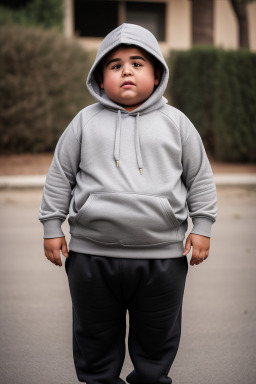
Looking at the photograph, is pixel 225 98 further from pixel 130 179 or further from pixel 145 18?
pixel 130 179

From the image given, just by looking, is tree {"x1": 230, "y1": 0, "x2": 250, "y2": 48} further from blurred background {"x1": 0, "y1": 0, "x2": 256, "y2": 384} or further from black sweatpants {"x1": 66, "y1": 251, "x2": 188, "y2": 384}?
black sweatpants {"x1": 66, "y1": 251, "x2": 188, "y2": 384}

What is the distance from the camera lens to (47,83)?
1445 cm

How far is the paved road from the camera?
358cm

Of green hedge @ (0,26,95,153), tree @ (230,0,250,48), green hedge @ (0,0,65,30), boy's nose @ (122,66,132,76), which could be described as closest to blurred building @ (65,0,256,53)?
tree @ (230,0,250,48)

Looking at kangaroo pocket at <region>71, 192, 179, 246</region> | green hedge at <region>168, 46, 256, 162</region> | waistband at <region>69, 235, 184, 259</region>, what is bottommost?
green hedge at <region>168, 46, 256, 162</region>

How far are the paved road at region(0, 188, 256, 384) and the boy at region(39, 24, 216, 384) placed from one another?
0.70m

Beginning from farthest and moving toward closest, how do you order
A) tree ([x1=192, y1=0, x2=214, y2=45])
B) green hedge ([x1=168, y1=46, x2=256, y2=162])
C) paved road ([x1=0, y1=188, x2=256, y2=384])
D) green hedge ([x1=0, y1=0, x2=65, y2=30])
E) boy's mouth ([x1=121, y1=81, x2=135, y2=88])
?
tree ([x1=192, y1=0, x2=214, y2=45])
green hedge ([x1=0, y1=0, x2=65, y2=30])
green hedge ([x1=168, y1=46, x2=256, y2=162])
paved road ([x1=0, y1=188, x2=256, y2=384])
boy's mouth ([x1=121, y1=81, x2=135, y2=88])

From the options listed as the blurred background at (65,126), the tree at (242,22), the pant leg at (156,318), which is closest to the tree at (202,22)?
the blurred background at (65,126)

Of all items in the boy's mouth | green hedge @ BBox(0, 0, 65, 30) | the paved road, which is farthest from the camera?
green hedge @ BBox(0, 0, 65, 30)

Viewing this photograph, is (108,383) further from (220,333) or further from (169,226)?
(220,333)

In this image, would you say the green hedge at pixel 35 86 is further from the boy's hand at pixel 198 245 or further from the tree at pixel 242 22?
the boy's hand at pixel 198 245

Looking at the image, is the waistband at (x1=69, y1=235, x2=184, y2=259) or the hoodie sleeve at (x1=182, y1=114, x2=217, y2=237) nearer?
the waistband at (x1=69, y1=235, x2=184, y2=259)

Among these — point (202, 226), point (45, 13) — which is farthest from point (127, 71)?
point (45, 13)

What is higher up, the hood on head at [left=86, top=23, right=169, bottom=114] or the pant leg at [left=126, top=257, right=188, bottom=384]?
the hood on head at [left=86, top=23, right=169, bottom=114]
